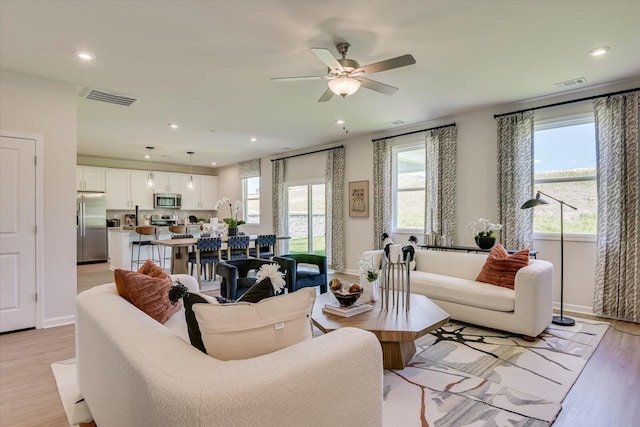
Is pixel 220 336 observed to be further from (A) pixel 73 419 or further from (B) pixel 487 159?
(B) pixel 487 159

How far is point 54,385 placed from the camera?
2438 mm

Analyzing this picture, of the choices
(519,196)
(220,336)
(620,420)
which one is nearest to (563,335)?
(620,420)

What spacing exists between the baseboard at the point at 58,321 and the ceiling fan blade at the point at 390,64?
408cm

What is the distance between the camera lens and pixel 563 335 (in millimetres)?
3369

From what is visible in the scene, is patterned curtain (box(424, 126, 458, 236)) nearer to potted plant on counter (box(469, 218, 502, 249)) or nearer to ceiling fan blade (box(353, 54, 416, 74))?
potted plant on counter (box(469, 218, 502, 249))

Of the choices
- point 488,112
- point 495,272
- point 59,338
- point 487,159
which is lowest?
point 59,338

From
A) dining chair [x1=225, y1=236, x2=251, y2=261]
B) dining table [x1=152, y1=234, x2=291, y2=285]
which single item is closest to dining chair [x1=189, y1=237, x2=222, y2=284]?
dining table [x1=152, y1=234, x2=291, y2=285]

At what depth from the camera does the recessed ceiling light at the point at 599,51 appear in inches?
121

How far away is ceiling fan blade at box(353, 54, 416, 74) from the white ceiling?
0.30 metres

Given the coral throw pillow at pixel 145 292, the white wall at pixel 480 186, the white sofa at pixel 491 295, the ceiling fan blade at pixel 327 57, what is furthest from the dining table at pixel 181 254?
the ceiling fan blade at pixel 327 57

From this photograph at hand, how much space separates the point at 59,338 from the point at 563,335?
16.5 feet

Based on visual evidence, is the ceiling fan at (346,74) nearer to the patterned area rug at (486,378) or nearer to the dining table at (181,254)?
the patterned area rug at (486,378)

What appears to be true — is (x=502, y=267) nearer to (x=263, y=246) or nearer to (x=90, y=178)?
(x=263, y=246)

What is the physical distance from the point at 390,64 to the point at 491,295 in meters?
2.44
